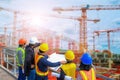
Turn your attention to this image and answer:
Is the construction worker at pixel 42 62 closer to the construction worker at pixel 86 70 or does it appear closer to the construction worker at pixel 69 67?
the construction worker at pixel 69 67

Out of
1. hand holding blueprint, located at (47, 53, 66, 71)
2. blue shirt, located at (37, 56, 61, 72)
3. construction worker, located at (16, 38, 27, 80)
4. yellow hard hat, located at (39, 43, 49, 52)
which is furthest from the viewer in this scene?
construction worker, located at (16, 38, 27, 80)

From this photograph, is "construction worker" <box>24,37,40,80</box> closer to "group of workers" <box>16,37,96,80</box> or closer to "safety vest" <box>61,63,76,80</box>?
"group of workers" <box>16,37,96,80</box>

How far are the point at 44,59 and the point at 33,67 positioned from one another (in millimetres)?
1314

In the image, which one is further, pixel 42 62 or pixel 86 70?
pixel 42 62

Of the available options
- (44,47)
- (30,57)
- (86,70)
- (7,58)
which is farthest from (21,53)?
(86,70)

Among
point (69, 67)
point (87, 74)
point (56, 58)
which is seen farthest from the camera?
point (56, 58)

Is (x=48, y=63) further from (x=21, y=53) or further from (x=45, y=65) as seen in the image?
(x=21, y=53)

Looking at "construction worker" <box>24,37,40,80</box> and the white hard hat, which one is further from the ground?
the white hard hat

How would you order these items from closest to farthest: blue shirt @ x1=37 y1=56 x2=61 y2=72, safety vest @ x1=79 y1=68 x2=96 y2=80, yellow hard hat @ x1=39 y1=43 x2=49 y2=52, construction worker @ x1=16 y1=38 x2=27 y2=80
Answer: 1. safety vest @ x1=79 y1=68 x2=96 y2=80
2. blue shirt @ x1=37 y1=56 x2=61 y2=72
3. yellow hard hat @ x1=39 y1=43 x2=49 y2=52
4. construction worker @ x1=16 y1=38 x2=27 y2=80

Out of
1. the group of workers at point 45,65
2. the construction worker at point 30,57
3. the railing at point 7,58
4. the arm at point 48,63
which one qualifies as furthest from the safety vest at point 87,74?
the railing at point 7,58

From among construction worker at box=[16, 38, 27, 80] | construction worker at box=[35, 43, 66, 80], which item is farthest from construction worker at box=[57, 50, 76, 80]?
construction worker at box=[16, 38, 27, 80]

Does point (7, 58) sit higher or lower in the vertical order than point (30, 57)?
lower

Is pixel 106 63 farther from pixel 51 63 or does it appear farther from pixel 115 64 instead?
pixel 51 63

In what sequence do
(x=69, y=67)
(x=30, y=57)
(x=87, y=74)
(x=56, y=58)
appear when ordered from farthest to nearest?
(x=30, y=57) < (x=56, y=58) < (x=69, y=67) < (x=87, y=74)
